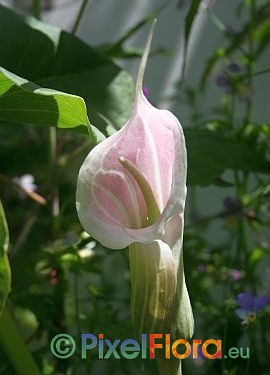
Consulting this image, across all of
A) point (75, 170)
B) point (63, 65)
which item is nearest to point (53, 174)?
point (63, 65)

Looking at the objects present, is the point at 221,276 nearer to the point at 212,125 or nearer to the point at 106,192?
the point at 212,125

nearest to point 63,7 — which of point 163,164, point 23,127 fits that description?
point 23,127

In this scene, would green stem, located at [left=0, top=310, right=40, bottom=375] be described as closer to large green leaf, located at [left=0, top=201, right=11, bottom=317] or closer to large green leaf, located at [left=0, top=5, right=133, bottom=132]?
large green leaf, located at [left=0, top=201, right=11, bottom=317]

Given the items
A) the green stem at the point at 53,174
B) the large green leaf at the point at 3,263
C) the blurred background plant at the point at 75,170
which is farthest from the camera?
the green stem at the point at 53,174

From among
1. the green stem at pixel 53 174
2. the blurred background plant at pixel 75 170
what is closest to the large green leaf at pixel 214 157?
the blurred background plant at pixel 75 170

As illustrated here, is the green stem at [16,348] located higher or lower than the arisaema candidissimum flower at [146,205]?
lower

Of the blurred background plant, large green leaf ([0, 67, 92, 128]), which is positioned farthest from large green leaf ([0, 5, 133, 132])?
large green leaf ([0, 67, 92, 128])

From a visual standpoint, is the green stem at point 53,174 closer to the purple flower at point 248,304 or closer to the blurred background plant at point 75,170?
the blurred background plant at point 75,170

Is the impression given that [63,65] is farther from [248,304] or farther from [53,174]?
[248,304]
